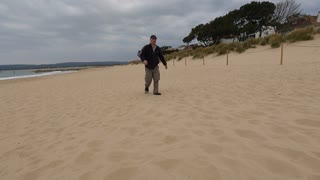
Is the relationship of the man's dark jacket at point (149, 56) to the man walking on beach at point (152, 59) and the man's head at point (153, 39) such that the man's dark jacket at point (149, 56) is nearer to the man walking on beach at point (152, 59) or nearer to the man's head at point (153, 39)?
the man walking on beach at point (152, 59)

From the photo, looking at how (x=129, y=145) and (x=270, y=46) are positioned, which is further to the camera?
(x=270, y=46)

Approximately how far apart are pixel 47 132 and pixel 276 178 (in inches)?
131

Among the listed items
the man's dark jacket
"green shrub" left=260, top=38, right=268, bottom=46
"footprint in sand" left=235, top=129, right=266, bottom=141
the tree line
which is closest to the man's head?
the man's dark jacket

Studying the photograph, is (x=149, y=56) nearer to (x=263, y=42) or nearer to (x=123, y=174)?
(x=123, y=174)

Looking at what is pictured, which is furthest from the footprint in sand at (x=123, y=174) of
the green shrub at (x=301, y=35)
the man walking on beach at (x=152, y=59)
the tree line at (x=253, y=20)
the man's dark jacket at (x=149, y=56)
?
the tree line at (x=253, y=20)

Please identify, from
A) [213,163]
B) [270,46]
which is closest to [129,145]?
[213,163]

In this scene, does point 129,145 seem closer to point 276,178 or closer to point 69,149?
point 69,149

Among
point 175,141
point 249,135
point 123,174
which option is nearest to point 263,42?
point 249,135

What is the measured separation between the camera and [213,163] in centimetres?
226

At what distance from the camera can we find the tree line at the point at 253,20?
40875mm

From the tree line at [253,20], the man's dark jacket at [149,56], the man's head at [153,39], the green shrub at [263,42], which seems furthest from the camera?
the tree line at [253,20]

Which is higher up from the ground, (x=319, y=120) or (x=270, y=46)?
(x=270, y=46)

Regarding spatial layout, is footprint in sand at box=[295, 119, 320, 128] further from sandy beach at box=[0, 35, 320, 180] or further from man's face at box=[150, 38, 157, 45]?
man's face at box=[150, 38, 157, 45]

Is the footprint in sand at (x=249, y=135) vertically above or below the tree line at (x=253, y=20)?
below
